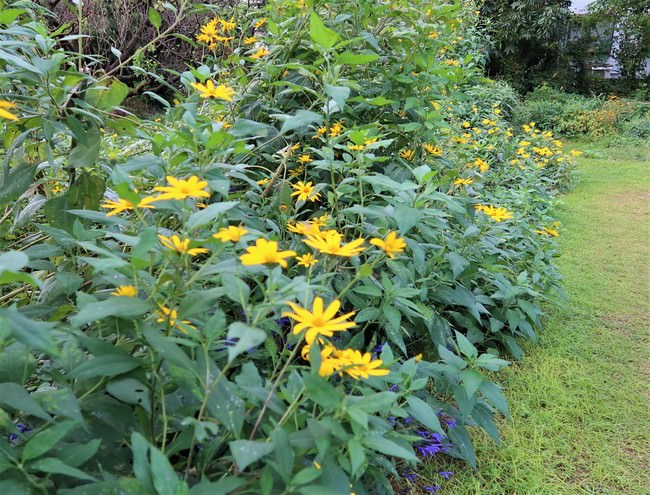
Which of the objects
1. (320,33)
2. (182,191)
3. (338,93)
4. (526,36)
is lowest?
(182,191)

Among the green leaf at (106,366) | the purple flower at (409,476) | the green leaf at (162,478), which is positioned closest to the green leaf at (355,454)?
the green leaf at (162,478)

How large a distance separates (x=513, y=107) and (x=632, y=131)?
1994 mm

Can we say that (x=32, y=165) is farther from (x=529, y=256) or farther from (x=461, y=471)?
(x=529, y=256)

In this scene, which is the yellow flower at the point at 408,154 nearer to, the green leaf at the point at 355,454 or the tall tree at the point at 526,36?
the green leaf at the point at 355,454

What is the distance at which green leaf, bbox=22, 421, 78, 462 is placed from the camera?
0.59 metres

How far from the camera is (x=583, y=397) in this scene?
1837mm

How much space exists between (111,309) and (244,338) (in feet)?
0.58

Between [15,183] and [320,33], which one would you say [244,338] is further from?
[320,33]

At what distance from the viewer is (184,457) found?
0.86m

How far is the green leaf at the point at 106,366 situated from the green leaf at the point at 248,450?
18 cm

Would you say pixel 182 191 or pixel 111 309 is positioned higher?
pixel 182 191

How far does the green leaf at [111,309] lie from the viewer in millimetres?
578

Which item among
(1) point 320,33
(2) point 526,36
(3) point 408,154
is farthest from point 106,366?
(2) point 526,36

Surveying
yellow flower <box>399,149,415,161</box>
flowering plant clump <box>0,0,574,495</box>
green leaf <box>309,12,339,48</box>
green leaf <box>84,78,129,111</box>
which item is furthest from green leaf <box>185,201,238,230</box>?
yellow flower <box>399,149,415,161</box>
